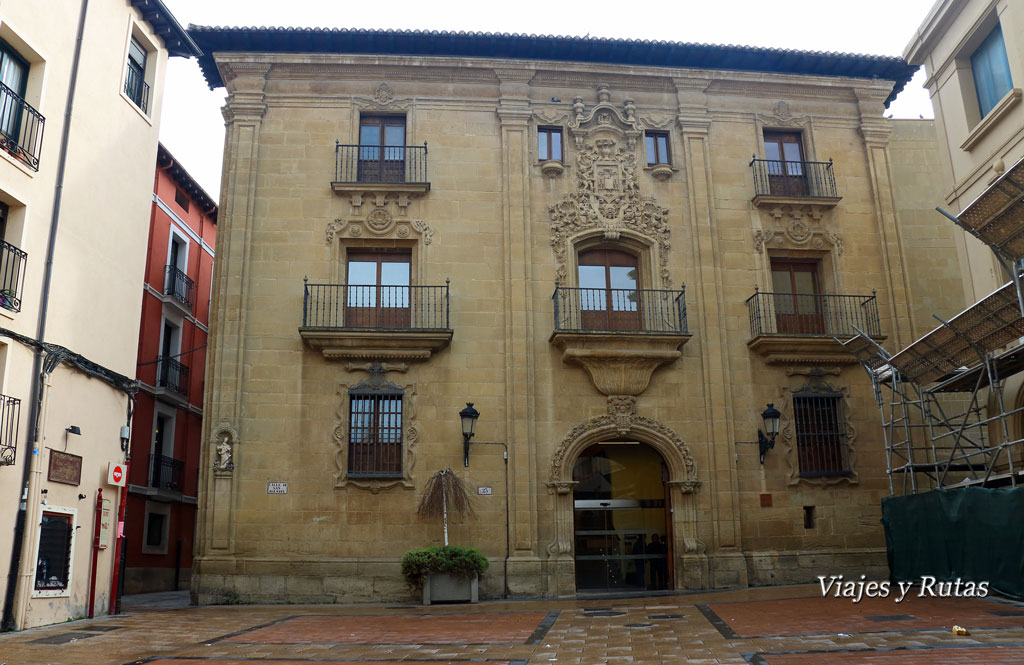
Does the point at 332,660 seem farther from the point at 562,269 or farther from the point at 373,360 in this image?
the point at 562,269

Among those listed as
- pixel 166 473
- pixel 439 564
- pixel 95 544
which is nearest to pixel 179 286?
pixel 166 473

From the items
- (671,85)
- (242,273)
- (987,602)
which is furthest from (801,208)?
(242,273)

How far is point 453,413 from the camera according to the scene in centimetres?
1770

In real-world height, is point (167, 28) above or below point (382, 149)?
above

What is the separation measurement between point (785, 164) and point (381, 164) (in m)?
9.69

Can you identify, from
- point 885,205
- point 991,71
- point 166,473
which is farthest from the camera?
point 166,473

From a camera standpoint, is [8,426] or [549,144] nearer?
[8,426]

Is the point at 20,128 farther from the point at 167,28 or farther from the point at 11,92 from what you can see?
the point at 167,28

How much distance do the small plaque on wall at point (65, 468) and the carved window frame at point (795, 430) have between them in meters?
13.9

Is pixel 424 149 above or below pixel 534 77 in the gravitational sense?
below

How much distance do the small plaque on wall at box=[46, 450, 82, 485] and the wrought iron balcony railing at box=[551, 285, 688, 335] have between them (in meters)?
9.56

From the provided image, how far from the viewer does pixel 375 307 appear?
18281 mm

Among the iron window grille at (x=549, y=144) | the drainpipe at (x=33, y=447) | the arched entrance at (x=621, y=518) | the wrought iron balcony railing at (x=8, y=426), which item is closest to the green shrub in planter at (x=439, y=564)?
the arched entrance at (x=621, y=518)

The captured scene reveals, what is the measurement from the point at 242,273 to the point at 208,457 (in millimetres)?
4010
